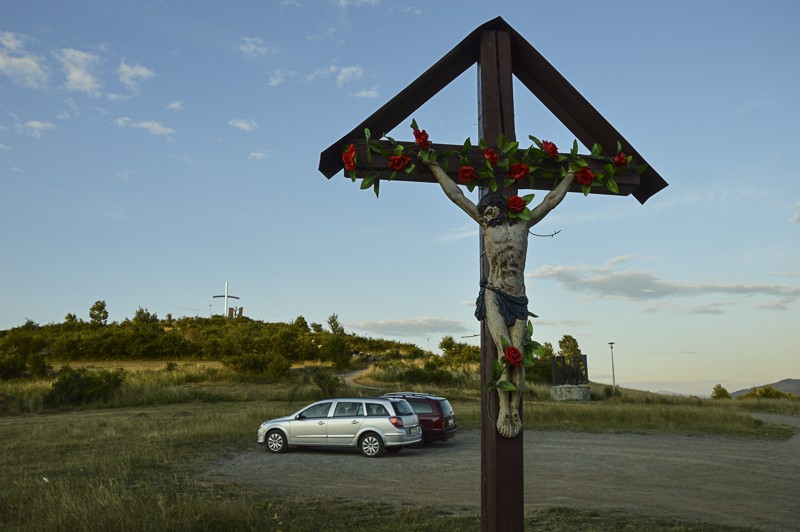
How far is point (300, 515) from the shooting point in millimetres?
9047

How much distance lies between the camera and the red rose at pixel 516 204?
4.84m

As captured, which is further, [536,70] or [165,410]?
[165,410]

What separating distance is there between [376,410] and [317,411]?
177cm

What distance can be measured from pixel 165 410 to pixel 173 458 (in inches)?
584

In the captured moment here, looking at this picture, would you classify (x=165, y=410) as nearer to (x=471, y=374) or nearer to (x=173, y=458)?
(x=173, y=458)

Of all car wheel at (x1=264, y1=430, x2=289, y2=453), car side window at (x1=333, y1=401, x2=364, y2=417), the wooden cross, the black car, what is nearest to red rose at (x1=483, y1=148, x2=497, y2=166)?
the wooden cross

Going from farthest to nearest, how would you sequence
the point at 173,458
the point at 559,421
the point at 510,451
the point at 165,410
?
the point at 165,410, the point at 559,421, the point at 173,458, the point at 510,451

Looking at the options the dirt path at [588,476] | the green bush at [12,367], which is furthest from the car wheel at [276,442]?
the green bush at [12,367]

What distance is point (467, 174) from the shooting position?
5.09 metres

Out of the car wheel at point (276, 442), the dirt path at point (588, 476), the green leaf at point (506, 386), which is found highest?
the green leaf at point (506, 386)

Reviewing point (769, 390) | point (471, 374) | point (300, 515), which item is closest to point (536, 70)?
point (300, 515)

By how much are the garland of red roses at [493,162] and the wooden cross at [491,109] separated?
8 cm

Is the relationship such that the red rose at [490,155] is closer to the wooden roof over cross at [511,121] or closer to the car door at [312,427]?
the wooden roof over cross at [511,121]

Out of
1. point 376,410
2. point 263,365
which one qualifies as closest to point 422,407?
point 376,410
